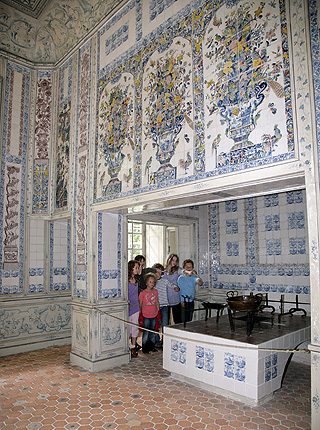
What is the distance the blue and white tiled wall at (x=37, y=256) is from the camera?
6906 mm

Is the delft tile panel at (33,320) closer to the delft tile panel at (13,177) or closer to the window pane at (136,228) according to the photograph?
the delft tile panel at (13,177)

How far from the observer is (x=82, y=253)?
582cm

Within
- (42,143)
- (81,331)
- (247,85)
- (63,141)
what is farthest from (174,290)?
(247,85)

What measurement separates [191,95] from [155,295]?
3561 mm

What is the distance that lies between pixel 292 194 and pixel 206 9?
367 cm

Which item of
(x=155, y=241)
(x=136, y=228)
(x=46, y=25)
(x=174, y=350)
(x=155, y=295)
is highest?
(x=46, y=25)

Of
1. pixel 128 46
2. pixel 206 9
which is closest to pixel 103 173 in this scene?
pixel 128 46

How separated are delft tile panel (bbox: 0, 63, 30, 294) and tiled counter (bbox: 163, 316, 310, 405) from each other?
11.3 ft

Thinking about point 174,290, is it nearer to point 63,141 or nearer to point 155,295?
point 155,295

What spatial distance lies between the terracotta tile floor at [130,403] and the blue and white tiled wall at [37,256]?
5.90ft

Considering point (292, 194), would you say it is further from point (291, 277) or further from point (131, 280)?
point (131, 280)

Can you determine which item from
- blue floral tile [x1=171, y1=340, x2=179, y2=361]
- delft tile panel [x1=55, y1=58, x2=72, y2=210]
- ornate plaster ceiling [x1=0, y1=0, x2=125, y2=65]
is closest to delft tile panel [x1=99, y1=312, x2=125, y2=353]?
blue floral tile [x1=171, y1=340, x2=179, y2=361]

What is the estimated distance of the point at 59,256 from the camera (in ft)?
24.0

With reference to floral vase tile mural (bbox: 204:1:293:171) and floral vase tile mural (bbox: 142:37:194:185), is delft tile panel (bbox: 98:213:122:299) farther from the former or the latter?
floral vase tile mural (bbox: 204:1:293:171)
